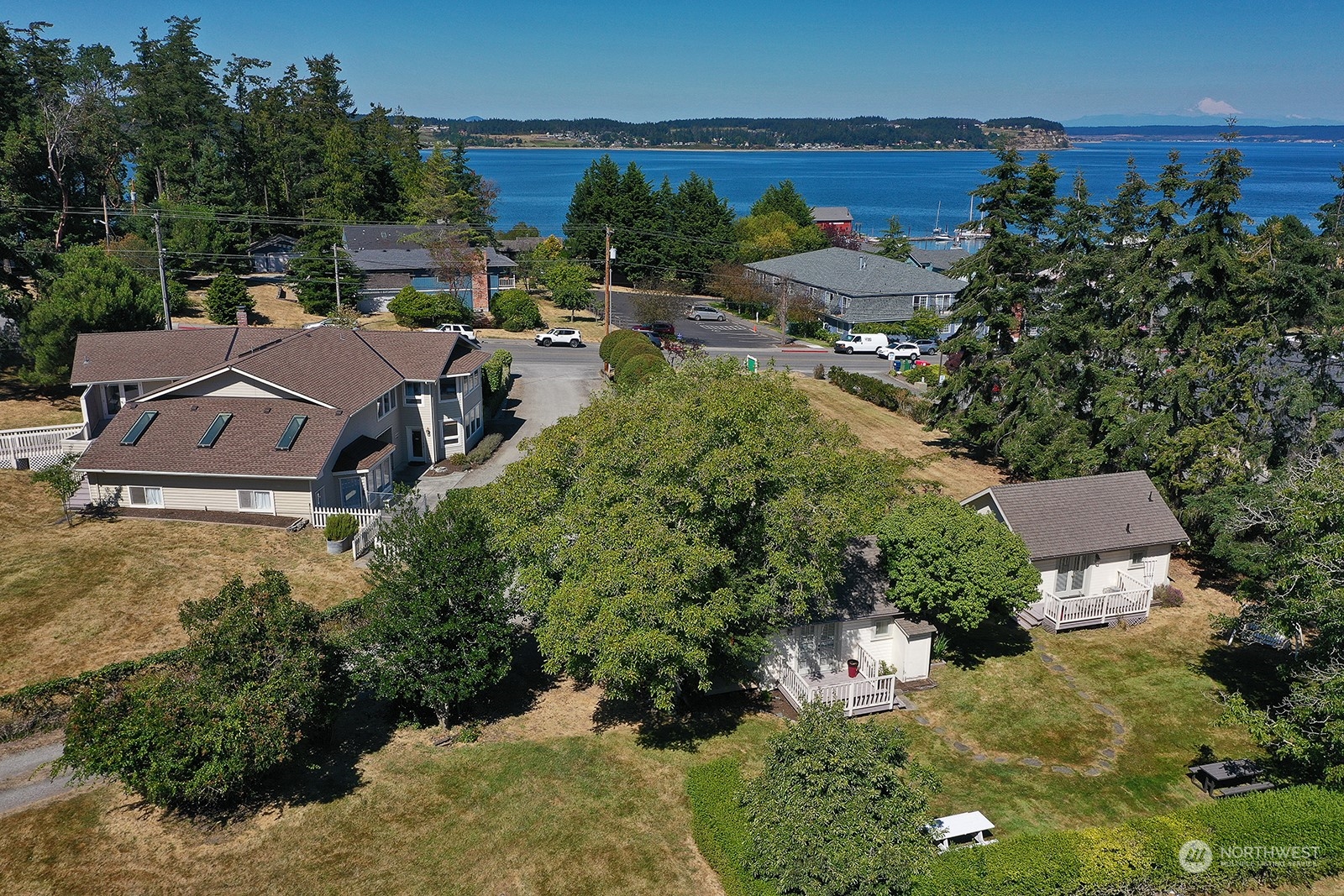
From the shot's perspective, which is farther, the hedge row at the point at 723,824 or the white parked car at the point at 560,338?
Answer: the white parked car at the point at 560,338

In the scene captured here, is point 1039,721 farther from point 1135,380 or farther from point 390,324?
point 390,324

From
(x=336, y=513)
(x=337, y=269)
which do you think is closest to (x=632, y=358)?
(x=336, y=513)

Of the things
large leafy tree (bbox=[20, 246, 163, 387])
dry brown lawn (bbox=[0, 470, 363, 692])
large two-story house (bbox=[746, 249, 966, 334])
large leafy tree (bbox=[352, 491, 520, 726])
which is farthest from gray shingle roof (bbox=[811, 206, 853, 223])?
large leafy tree (bbox=[352, 491, 520, 726])

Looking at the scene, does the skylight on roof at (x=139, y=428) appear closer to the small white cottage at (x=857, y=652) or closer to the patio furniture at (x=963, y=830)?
the small white cottage at (x=857, y=652)

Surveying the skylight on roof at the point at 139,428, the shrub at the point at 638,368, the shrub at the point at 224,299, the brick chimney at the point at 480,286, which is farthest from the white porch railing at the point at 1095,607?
the brick chimney at the point at 480,286

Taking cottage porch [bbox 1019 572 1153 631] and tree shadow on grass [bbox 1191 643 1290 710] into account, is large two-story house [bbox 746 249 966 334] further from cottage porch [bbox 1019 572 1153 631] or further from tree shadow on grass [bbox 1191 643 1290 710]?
tree shadow on grass [bbox 1191 643 1290 710]
